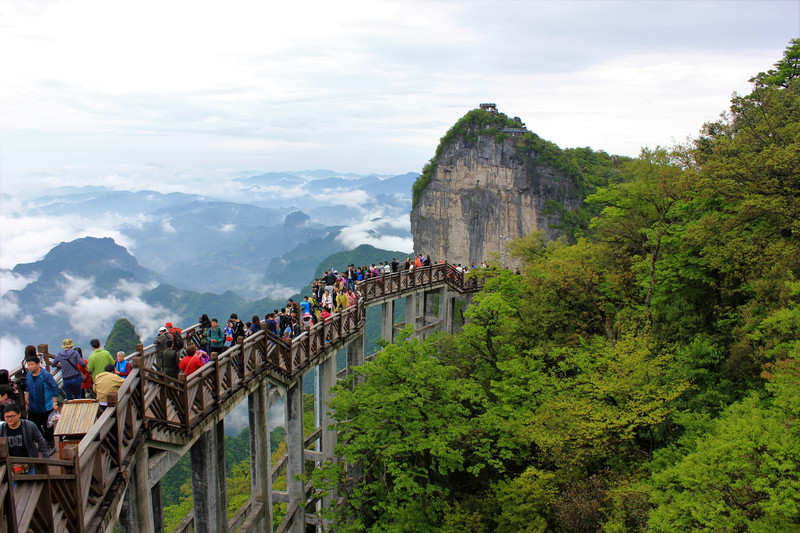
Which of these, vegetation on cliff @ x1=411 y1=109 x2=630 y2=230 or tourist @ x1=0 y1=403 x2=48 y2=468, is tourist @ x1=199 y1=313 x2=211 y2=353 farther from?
vegetation on cliff @ x1=411 y1=109 x2=630 y2=230

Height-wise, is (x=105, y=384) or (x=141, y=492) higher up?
(x=105, y=384)

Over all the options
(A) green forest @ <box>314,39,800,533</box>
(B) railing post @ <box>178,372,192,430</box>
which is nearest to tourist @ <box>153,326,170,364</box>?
(B) railing post @ <box>178,372,192,430</box>

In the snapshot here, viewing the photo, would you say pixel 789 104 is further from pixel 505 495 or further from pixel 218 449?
pixel 218 449

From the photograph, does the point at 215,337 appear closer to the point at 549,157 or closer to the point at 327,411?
the point at 327,411

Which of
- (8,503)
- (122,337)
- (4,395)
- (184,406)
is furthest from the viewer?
(122,337)

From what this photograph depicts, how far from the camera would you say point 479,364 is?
793 inches

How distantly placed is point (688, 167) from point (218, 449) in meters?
18.6

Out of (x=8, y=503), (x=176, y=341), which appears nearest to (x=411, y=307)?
(x=176, y=341)

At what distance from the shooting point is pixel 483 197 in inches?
3152

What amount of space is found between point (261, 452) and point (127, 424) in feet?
20.6

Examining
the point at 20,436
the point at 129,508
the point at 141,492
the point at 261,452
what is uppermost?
Result: the point at 20,436

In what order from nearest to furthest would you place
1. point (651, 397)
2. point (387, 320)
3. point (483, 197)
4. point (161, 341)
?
point (161, 341) → point (651, 397) → point (387, 320) → point (483, 197)

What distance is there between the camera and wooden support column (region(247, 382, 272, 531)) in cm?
1217

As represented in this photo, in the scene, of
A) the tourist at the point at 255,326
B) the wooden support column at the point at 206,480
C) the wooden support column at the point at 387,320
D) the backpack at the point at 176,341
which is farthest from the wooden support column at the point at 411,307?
the wooden support column at the point at 206,480
